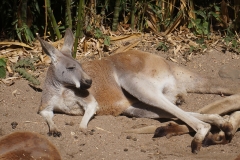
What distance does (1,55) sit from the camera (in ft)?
26.8

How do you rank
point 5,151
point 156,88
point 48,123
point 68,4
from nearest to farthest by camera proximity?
point 5,151 → point 48,123 → point 156,88 → point 68,4

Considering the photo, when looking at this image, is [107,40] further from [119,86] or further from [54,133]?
[54,133]

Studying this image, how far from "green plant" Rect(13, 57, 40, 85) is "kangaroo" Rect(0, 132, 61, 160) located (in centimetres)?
318

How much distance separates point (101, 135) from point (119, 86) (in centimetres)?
97

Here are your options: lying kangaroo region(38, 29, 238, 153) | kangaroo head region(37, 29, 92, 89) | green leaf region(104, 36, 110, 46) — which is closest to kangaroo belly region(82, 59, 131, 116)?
lying kangaroo region(38, 29, 238, 153)

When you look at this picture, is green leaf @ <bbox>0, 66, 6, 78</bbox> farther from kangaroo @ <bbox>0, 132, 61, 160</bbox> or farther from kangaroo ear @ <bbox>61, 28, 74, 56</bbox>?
kangaroo @ <bbox>0, 132, 61, 160</bbox>

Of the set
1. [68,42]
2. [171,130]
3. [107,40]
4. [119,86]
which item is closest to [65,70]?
[68,42]

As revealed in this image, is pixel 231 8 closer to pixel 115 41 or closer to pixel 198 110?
pixel 115 41

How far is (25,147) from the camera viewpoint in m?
4.30

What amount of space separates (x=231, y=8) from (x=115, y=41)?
194 centimetres

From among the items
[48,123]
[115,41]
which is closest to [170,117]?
[48,123]

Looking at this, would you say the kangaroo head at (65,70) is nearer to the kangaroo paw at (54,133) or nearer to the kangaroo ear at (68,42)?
the kangaroo ear at (68,42)

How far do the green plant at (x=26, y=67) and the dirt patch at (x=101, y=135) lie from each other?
93 millimetres

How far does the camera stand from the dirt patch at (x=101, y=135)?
5727 millimetres
